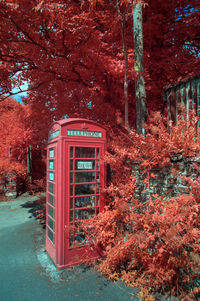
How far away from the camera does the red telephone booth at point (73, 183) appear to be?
→ 12.4 feet

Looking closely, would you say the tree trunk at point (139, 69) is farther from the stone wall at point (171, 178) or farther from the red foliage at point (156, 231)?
the stone wall at point (171, 178)

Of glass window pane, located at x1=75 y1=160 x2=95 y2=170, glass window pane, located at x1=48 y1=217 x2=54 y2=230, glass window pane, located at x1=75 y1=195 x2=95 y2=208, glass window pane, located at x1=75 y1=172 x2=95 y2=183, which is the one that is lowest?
glass window pane, located at x1=48 y1=217 x2=54 y2=230

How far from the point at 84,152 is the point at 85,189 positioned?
758 mm

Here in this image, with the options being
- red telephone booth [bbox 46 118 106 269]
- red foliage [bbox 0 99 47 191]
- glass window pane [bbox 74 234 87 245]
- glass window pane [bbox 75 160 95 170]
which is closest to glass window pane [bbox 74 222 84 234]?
red telephone booth [bbox 46 118 106 269]

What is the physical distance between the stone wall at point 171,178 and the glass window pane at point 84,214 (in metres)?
1.05

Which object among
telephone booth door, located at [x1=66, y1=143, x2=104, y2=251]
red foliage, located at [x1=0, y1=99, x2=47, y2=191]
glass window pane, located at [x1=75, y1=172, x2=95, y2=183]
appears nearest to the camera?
telephone booth door, located at [x1=66, y1=143, x2=104, y2=251]

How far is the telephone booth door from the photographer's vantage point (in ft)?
12.8

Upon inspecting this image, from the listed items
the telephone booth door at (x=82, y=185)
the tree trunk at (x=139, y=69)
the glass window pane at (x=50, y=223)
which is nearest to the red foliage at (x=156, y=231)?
the telephone booth door at (x=82, y=185)

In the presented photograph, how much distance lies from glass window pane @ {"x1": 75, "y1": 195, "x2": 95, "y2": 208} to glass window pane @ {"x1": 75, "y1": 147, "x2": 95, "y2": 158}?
853 mm

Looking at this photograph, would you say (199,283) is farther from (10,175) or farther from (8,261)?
(10,175)

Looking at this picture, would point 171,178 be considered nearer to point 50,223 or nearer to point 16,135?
point 50,223

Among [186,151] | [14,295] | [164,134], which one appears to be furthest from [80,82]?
[14,295]

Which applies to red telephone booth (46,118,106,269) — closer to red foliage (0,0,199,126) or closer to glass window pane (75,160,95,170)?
glass window pane (75,160,95,170)

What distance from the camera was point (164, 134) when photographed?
3445mm
